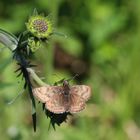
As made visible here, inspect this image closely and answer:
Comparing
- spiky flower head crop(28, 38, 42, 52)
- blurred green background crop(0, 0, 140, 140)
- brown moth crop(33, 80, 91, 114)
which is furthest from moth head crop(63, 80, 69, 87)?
blurred green background crop(0, 0, 140, 140)

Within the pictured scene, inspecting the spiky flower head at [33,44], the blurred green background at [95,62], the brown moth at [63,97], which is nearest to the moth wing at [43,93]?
the brown moth at [63,97]

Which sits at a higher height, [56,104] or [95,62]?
[56,104]

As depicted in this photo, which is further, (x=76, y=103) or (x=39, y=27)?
(x=39, y=27)

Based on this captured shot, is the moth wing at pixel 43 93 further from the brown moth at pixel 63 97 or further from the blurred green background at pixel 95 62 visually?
the blurred green background at pixel 95 62

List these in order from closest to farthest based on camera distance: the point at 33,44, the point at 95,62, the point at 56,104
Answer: the point at 56,104 → the point at 33,44 → the point at 95,62

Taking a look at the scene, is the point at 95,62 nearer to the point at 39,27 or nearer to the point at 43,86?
the point at 39,27

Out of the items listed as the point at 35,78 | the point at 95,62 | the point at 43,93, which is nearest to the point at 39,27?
the point at 35,78

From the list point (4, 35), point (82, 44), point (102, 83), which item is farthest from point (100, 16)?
point (4, 35)
